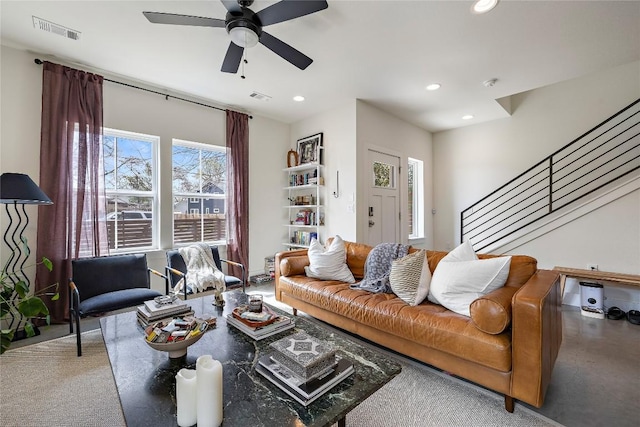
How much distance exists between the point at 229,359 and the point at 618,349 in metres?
3.19

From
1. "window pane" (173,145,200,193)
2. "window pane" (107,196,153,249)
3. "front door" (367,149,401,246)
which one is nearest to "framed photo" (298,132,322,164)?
"front door" (367,149,401,246)

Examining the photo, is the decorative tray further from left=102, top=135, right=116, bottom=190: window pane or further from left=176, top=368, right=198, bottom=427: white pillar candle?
left=102, top=135, right=116, bottom=190: window pane

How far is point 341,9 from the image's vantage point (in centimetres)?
222

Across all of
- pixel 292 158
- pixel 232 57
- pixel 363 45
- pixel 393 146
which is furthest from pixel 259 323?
pixel 393 146

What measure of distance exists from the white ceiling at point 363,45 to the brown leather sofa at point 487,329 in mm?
2079

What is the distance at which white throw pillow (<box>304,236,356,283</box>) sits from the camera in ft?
9.73

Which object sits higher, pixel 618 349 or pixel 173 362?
pixel 173 362

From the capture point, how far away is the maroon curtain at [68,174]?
283 cm

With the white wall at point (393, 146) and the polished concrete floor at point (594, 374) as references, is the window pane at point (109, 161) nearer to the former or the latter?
the polished concrete floor at point (594, 374)

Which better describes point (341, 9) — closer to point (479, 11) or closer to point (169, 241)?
point (479, 11)

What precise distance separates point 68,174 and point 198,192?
1.46 m

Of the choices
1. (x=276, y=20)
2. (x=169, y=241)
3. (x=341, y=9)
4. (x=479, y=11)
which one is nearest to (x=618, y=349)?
(x=479, y=11)

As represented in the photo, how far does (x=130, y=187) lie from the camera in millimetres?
3506

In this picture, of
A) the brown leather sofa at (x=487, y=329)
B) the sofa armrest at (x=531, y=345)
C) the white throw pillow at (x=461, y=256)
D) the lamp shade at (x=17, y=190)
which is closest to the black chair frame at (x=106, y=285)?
the lamp shade at (x=17, y=190)
